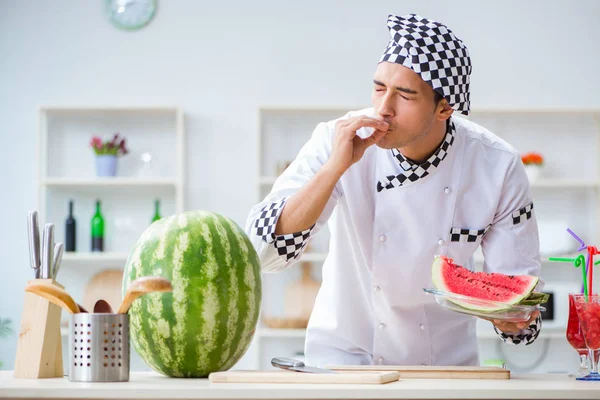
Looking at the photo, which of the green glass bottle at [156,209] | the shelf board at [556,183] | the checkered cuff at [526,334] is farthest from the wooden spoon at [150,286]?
the green glass bottle at [156,209]

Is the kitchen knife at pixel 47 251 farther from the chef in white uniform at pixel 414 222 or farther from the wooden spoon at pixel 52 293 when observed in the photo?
the chef in white uniform at pixel 414 222

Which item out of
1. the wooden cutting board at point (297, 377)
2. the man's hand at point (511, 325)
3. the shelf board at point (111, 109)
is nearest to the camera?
the wooden cutting board at point (297, 377)

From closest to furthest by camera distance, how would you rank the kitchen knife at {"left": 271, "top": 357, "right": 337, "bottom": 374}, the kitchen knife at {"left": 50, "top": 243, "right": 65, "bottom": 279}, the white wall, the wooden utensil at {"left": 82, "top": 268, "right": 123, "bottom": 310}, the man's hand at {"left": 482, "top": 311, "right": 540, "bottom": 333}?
1. the kitchen knife at {"left": 271, "top": 357, "right": 337, "bottom": 374}
2. the kitchen knife at {"left": 50, "top": 243, "right": 65, "bottom": 279}
3. the man's hand at {"left": 482, "top": 311, "right": 540, "bottom": 333}
4. the wooden utensil at {"left": 82, "top": 268, "right": 123, "bottom": 310}
5. the white wall

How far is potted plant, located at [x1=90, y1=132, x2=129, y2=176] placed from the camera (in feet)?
20.2

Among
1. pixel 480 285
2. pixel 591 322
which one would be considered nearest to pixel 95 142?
pixel 480 285

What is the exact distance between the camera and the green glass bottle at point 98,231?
616 cm

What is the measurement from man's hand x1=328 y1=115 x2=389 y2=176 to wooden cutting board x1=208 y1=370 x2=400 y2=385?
76 cm

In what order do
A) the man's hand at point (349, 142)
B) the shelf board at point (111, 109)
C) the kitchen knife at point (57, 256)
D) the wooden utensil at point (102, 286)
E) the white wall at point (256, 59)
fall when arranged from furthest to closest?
the white wall at point (256, 59), the wooden utensil at point (102, 286), the shelf board at point (111, 109), the man's hand at point (349, 142), the kitchen knife at point (57, 256)

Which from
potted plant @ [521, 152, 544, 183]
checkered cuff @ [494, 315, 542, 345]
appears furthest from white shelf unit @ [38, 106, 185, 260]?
checkered cuff @ [494, 315, 542, 345]

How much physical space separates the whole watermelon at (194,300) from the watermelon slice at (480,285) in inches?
19.0

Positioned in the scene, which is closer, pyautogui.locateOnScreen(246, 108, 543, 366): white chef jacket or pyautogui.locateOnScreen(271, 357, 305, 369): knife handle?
pyautogui.locateOnScreen(271, 357, 305, 369): knife handle

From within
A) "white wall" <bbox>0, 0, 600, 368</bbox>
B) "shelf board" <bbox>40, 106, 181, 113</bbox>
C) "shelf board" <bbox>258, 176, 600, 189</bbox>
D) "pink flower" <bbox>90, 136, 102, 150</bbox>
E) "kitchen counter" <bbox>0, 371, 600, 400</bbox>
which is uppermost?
"white wall" <bbox>0, 0, 600, 368</bbox>

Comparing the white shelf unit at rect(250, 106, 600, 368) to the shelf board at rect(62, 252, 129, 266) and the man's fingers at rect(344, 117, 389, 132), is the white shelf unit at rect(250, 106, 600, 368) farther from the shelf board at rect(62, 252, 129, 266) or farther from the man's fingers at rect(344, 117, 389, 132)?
the man's fingers at rect(344, 117, 389, 132)

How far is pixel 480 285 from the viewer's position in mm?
2088
